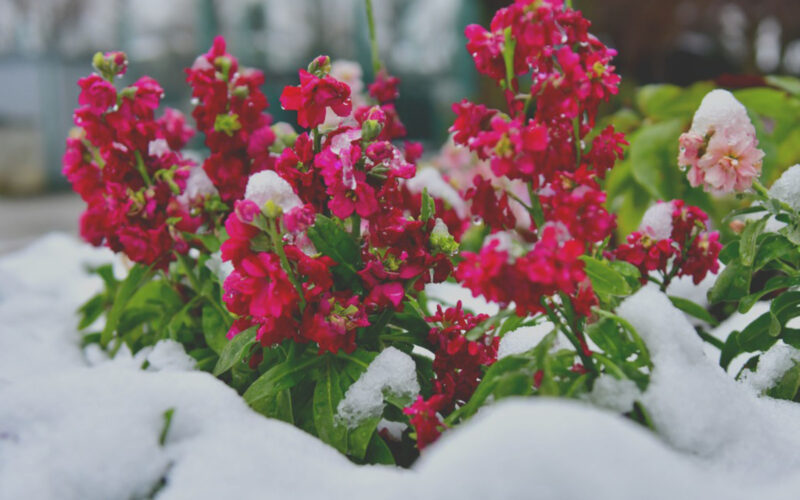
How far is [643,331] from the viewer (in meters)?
0.71

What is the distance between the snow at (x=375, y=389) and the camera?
78cm

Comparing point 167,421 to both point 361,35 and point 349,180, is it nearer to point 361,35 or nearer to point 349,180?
point 349,180

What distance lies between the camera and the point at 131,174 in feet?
3.40

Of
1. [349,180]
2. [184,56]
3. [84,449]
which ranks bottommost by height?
[184,56]

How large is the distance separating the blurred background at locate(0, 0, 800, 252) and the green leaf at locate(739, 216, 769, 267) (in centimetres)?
359

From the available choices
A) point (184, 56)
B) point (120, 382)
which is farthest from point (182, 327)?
point (184, 56)

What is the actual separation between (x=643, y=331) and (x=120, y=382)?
1.92 feet

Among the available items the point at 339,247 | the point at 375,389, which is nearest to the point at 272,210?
the point at 339,247

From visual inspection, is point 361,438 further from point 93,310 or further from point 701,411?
point 93,310

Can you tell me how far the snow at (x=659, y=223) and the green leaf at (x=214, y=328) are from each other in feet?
2.07

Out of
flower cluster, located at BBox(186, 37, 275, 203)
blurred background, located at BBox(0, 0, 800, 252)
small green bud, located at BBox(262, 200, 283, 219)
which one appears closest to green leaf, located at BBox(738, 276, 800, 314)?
small green bud, located at BBox(262, 200, 283, 219)

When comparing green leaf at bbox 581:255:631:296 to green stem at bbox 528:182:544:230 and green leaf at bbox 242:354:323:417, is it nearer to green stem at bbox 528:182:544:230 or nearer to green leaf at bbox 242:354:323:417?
green stem at bbox 528:182:544:230

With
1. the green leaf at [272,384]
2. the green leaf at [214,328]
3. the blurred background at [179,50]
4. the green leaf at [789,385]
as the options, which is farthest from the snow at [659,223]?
the blurred background at [179,50]

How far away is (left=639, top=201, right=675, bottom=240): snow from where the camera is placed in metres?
0.90
